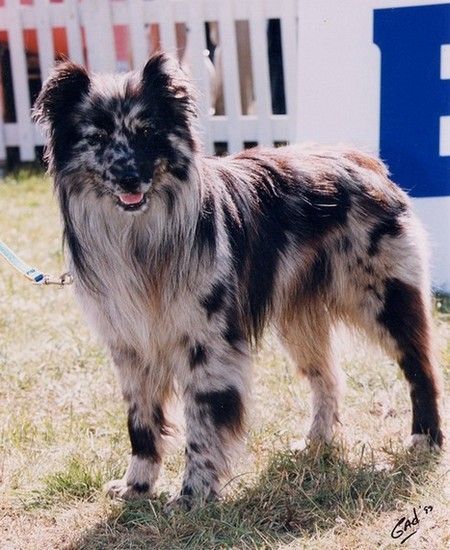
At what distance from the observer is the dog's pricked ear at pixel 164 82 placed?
3371 millimetres

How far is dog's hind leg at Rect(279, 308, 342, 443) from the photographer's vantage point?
4.11 m

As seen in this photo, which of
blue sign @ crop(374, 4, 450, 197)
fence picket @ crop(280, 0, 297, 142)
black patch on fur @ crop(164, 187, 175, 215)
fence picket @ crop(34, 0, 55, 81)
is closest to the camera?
black patch on fur @ crop(164, 187, 175, 215)

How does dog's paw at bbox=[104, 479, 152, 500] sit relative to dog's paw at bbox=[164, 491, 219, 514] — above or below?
below

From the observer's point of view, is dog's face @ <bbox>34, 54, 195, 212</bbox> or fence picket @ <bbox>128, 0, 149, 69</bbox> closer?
dog's face @ <bbox>34, 54, 195, 212</bbox>

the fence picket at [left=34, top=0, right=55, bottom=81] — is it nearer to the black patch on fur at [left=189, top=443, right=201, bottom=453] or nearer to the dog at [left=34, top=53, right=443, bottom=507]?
the dog at [left=34, top=53, right=443, bottom=507]

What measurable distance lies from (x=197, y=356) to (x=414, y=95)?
2686 mm

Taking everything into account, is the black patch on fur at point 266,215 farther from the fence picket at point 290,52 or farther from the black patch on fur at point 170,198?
the fence picket at point 290,52

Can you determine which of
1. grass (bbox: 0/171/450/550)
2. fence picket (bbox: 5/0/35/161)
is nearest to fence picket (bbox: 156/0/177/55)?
fence picket (bbox: 5/0/35/161)

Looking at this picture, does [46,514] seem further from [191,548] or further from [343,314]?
[343,314]

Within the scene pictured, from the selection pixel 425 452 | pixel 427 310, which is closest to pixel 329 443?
pixel 425 452

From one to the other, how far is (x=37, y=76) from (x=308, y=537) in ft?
25.1

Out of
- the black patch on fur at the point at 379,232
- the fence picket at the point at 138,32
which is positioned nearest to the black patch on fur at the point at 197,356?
the black patch on fur at the point at 379,232
